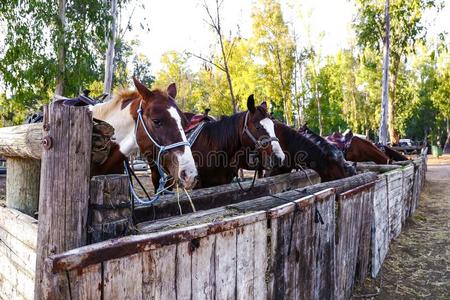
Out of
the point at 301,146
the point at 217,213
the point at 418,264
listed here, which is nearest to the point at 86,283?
the point at 217,213

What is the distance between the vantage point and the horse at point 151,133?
2.87m

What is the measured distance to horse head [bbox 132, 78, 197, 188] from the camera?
2.84 m

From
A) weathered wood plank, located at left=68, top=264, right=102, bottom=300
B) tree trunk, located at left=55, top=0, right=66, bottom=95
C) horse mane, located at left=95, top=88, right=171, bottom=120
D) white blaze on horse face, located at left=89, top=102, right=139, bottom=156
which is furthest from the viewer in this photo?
tree trunk, located at left=55, top=0, right=66, bottom=95

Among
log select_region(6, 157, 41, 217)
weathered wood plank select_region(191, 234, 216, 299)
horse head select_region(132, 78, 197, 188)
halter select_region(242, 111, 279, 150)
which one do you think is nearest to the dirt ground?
halter select_region(242, 111, 279, 150)

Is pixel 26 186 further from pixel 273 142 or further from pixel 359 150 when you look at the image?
pixel 359 150

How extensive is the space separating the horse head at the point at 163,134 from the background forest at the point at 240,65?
5.44 metres

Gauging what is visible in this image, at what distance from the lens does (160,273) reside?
5.54 feet

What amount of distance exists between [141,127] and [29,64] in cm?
1072

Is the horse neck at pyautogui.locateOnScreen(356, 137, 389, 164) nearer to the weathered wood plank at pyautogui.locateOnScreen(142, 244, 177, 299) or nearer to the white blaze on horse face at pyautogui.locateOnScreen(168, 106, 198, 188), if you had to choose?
the white blaze on horse face at pyautogui.locateOnScreen(168, 106, 198, 188)

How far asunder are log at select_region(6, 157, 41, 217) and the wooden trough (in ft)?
0.38

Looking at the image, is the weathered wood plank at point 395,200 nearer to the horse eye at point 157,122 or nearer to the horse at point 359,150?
the horse at point 359,150

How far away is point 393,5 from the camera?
59.6 feet

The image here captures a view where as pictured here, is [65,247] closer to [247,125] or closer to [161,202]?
[161,202]

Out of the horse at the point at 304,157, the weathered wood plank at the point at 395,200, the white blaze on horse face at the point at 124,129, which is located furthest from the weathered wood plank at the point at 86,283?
the weathered wood plank at the point at 395,200
